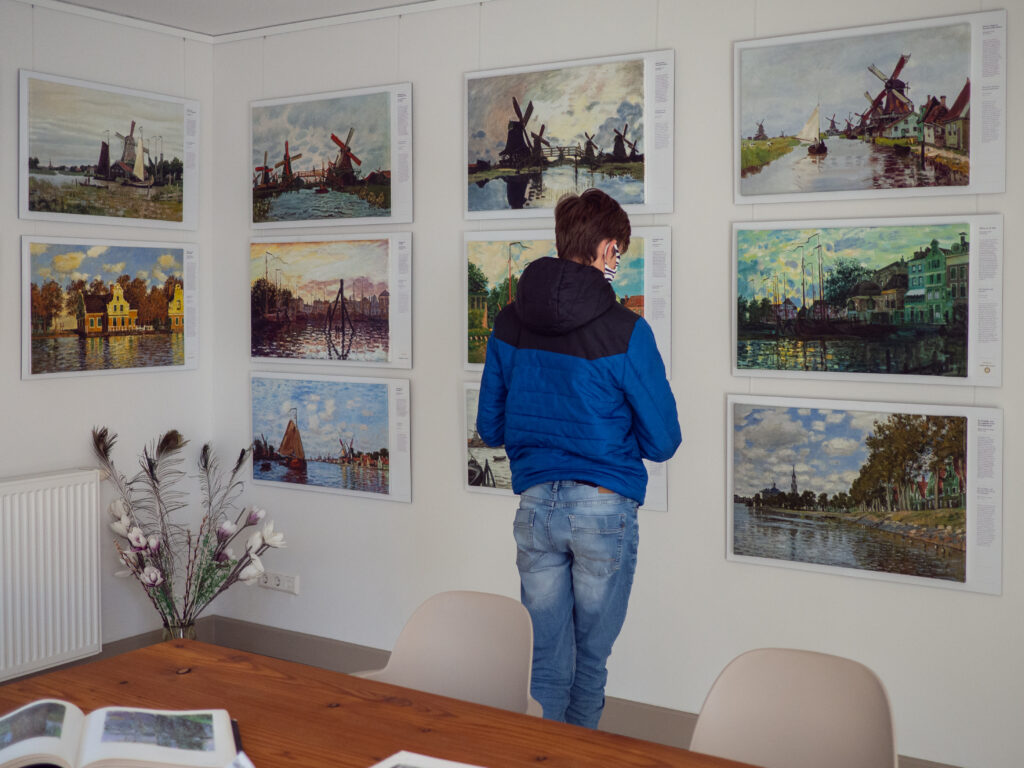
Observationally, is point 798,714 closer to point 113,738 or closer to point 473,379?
point 113,738

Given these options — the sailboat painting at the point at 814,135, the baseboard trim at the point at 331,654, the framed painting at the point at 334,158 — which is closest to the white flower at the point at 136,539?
the baseboard trim at the point at 331,654

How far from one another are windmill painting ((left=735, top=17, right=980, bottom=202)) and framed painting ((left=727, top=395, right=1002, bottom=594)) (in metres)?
0.73

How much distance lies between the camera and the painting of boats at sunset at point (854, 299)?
10.3ft

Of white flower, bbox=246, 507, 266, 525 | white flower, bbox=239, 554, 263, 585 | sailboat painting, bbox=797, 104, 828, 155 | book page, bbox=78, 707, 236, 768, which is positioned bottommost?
white flower, bbox=239, 554, 263, 585

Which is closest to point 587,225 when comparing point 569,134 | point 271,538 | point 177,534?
point 569,134

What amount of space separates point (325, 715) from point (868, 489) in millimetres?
2089

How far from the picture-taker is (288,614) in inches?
183

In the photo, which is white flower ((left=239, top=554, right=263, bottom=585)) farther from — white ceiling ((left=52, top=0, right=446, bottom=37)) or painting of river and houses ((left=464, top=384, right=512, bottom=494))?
white ceiling ((left=52, top=0, right=446, bottom=37))

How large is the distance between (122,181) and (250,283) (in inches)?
27.3

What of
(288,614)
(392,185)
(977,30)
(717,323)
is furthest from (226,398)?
(977,30)

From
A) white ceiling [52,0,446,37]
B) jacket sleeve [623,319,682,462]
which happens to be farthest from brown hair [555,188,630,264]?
white ceiling [52,0,446,37]

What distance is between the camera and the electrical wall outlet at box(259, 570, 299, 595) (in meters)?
4.60

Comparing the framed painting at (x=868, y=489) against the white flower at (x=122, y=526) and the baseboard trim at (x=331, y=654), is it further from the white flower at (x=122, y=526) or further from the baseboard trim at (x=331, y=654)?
the white flower at (x=122, y=526)

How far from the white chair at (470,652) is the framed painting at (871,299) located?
1528 mm
